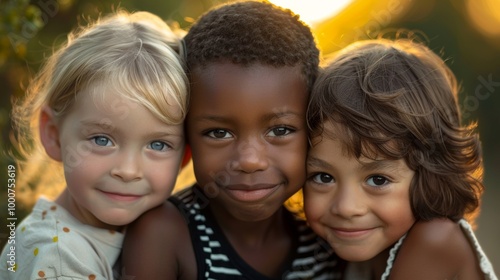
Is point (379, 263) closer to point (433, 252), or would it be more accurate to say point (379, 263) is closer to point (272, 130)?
point (433, 252)

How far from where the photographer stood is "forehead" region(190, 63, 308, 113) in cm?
249

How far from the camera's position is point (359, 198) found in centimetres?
259

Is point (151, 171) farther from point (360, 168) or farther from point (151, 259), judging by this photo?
point (360, 168)

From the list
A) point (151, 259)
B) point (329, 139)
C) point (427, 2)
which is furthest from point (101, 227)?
point (427, 2)

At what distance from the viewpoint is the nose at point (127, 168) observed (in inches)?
98.9

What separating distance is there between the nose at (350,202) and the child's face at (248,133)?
182mm

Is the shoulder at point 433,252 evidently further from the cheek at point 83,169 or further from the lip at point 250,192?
the cheek at point 83,169

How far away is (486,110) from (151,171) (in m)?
8.93

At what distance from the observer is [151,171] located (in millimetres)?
2580

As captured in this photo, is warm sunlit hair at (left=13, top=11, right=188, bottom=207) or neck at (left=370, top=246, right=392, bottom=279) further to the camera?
neck at (left=370, top=246, right=392, bottom=279)

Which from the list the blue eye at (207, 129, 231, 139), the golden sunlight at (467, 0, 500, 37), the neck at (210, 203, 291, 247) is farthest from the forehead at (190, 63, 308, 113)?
the golden sunlight at (467, 0, 500, 37)

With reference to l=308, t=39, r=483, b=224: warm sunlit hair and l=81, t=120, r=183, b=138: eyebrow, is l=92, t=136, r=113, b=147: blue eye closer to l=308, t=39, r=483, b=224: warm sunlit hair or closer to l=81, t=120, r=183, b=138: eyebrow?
l=81, t=120, r=183, b=138: eyebrow

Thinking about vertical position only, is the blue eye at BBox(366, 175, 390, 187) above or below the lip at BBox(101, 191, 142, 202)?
above

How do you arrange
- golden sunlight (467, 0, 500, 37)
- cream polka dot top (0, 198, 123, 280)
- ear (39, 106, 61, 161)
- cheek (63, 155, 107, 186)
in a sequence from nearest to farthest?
cream polka dot top (0, 198, 123, 280), cheek (63, 155, 107, 186), ear (39, 106, 61, 161), golden sunlight (467, 0, 500, 37)
